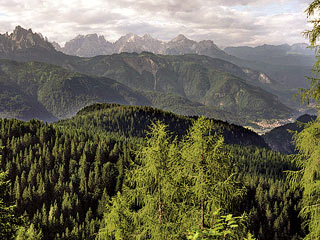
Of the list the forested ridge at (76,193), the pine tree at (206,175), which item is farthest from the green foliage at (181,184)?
the forested ridge at (76,193)

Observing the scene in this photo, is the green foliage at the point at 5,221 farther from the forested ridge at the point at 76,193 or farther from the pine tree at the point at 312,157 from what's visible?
the forested ridge at the point at 76,193

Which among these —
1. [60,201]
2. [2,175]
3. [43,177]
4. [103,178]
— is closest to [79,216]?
[60,201]

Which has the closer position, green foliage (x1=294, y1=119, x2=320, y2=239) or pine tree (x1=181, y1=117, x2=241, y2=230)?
pine tree (x1=181, y1=117, x2=241, y2=230)

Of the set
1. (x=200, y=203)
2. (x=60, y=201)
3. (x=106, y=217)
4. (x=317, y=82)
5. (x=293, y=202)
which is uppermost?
(x=317, y=82)

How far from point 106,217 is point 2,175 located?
43.9ft

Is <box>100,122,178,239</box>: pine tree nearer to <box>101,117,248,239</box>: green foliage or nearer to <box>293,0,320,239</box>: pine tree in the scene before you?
<box>101,117,248,239</box>: green foliage

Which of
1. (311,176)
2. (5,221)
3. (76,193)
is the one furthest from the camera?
(76,193)

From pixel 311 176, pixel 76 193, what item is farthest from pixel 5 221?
pixel 76 193

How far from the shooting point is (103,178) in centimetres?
18250

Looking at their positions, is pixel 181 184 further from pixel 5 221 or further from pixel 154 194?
pixel 5 221

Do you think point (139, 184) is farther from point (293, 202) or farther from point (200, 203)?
point (293, 202)

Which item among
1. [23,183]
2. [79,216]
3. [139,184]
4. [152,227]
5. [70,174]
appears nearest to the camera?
[152,227]

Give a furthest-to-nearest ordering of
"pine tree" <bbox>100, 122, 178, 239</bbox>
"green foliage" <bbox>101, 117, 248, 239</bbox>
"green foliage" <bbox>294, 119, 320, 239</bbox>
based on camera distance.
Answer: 1. "pine tree" <bbox>100, 122, 178, 239</bbox>
2. "green foliage" <bbox>294, 119, 320, 239</bbox>
3. "green foliage" <bbox>101, 117, 248, 239</bbox>

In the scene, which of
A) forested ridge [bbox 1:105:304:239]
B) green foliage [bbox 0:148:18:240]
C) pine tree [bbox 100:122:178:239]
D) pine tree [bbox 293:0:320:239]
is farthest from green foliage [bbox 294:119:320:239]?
forested ridge [bbox 1:105:304:239]
